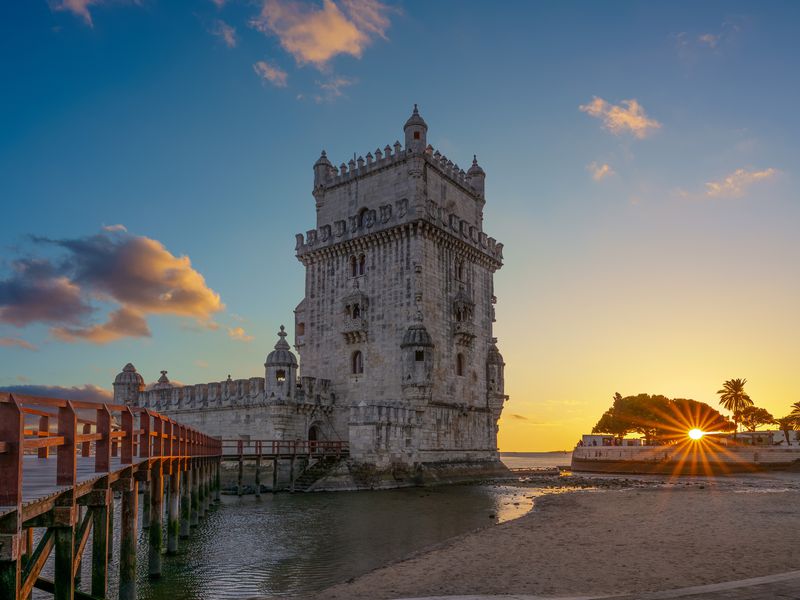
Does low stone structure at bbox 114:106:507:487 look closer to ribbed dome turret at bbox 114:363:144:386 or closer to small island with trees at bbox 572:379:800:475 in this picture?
ribbed dome turret at bbox 114:363:144:386

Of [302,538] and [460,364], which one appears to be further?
[460,364]

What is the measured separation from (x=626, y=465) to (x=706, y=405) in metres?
34.9

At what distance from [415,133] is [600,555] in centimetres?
3633

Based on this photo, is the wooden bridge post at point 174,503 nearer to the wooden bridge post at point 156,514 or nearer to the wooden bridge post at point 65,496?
the wooden bridge post at point 156,514

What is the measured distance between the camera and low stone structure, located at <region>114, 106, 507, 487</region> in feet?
140

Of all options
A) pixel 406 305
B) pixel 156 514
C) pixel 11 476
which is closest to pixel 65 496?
pixel 11 476

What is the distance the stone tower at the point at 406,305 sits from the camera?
43.5 m

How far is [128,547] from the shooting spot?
12.9 m

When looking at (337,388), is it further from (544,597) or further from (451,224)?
(544,597)

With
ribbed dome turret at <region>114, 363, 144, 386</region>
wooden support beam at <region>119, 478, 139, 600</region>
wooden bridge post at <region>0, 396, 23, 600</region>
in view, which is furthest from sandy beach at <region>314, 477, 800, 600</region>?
ribbed dome turret at <region>114, 363, 144, 386</region>

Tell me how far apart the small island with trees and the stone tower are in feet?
71.7

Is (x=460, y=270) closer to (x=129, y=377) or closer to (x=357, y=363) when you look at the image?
(x=357, y=363)

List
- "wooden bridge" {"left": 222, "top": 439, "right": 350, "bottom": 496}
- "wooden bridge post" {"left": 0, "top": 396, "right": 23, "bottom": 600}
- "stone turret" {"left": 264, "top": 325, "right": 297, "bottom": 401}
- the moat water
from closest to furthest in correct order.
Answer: "wooden bridge post" {"left": 0, "top": 396, "right": 23, "bottom": 600} → the moat water → "wooden bridge" {"left": 222, "top": 439, "right": 350, "bottom": 496} → "stone turret" {"left": 264, "top": 325, "right": 297, "bottom": 401}

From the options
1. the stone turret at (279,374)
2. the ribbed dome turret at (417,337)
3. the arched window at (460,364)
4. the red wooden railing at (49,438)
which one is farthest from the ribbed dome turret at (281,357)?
the red wooden railing at (49,438)
